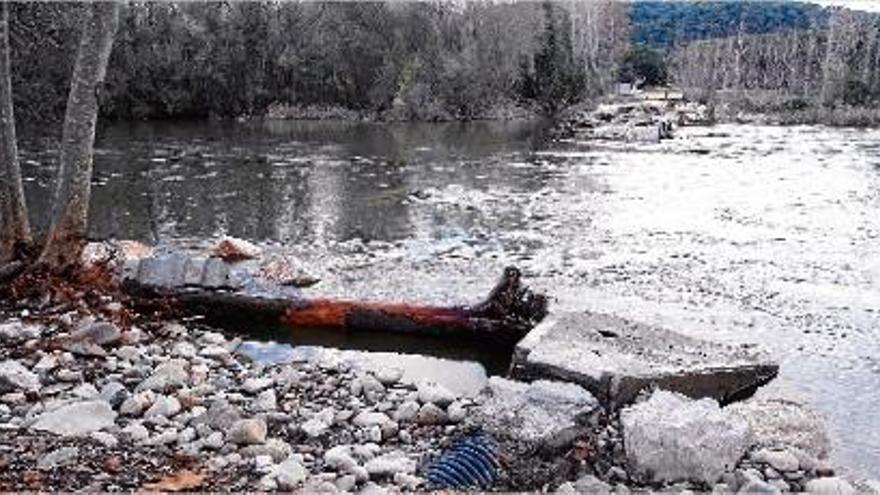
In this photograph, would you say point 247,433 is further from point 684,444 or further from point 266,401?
point 684,444

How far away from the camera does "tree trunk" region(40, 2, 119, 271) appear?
10492mm

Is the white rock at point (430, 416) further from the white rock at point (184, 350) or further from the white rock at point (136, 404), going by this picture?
the white rock at point (184, 350)

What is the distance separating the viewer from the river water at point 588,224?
11.2 meters

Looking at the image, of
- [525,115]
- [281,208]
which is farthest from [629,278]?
[525,115]

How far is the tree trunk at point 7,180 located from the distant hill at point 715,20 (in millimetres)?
92763

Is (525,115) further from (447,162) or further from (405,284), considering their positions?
(405,284)

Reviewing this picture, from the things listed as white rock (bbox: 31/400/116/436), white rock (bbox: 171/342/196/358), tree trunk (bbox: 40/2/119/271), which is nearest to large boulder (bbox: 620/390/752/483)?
white rock (bbox: 31/400/116/436)

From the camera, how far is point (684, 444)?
6.71m

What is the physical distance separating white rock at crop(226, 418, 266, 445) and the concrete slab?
2.51 metres

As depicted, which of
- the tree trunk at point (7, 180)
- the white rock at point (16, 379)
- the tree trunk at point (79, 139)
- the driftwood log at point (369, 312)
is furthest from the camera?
the tree trunk at point (7, 180)

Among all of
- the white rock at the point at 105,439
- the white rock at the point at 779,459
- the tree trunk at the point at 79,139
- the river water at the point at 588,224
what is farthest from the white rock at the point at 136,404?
the river water at the point at 588,224

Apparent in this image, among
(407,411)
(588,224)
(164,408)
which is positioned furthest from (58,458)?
(588,224)

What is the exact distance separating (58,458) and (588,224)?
12.4m

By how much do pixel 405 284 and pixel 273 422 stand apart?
5686 millimetres
